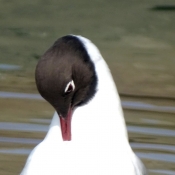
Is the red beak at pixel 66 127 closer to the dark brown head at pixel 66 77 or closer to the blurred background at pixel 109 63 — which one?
the dark brown head at pixel 66 77

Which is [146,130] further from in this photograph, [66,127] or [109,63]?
[66,127]

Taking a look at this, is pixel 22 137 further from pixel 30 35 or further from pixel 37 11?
pixel 37 11

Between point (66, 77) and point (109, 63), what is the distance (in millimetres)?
3470

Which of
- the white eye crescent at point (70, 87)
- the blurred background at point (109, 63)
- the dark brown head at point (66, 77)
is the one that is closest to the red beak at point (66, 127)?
the dark brown head at point (66, 77)

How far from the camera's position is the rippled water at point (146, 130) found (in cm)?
711

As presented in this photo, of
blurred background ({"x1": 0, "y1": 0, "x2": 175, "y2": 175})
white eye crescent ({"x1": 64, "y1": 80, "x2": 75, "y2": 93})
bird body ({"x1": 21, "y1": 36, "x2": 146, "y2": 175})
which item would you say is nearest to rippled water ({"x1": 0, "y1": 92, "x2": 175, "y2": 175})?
blurred background ({"x1": 0, "y1": 0, "x2": 175, "y2": 175})

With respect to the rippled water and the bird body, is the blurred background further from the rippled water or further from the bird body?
the bird body

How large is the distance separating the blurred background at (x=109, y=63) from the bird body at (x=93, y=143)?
1061mm

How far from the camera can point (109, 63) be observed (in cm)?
900

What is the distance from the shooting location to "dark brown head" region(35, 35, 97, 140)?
17.9 feet

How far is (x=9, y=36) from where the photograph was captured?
9742 millimetres

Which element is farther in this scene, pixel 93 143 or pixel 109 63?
pixel 109 63

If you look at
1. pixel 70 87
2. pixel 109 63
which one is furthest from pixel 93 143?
pixel 109 63

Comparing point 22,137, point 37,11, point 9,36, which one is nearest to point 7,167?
point 22,137
